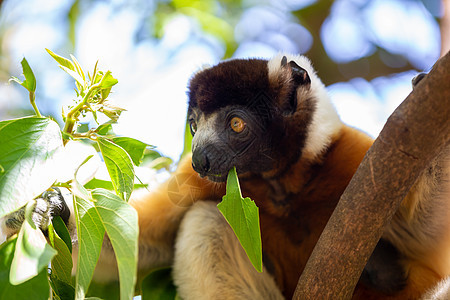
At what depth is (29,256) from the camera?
1360 mm

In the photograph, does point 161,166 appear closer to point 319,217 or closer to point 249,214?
point 319,217

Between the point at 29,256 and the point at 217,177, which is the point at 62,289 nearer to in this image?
the point at 29,256

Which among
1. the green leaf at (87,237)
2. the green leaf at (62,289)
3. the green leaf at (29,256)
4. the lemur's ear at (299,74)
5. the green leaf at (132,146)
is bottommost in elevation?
the green leaf at (62,289)

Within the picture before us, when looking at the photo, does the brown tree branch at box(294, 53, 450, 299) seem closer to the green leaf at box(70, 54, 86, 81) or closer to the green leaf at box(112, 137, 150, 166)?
the green leaf at box(112, 137, 150, 166)

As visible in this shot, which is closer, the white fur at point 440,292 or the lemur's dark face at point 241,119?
the white fur at point 440,292

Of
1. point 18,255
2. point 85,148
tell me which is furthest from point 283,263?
point 18,255

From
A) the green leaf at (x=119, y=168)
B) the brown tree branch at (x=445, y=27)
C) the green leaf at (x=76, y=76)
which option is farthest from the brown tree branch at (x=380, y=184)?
the brown tree branch at (x=445, y=27)

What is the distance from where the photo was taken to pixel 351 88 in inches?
221

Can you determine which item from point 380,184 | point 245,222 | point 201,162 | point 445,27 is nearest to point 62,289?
point 245,222

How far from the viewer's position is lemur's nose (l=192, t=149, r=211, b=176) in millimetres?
2701

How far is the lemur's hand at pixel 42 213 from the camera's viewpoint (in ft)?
7.13

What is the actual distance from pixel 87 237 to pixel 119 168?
305mm

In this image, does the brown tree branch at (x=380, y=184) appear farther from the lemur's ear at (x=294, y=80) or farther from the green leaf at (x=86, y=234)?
the lemur's ear at (x=294, y=80)

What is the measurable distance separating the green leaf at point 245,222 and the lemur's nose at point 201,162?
70 cm
